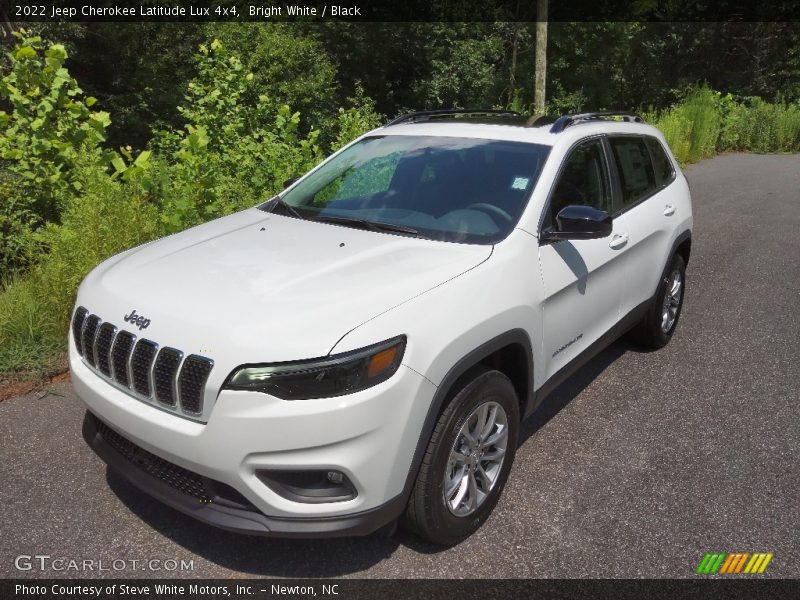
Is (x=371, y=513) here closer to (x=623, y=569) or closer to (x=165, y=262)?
(x=623, y=569)

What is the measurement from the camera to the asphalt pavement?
2.88 meters

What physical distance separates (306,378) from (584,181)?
7.30 feet

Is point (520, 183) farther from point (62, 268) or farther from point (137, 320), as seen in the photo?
point (62, 268)

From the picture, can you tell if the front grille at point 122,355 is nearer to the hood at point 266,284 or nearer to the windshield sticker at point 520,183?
the hood at point 266,284

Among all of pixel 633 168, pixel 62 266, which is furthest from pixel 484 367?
pixel 62 266

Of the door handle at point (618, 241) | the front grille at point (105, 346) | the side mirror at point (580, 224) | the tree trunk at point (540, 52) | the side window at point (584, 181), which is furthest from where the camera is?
the tree trunk at point (540, 52)

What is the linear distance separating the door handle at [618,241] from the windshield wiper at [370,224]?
4.14 feet

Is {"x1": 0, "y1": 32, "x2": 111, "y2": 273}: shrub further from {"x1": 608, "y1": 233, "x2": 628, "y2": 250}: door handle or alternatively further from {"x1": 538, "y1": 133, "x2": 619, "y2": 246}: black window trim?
{"x1": 608, "y1": 233, "x2": 628, "y2": 250}: door handle

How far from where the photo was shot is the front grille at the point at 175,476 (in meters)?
2.53

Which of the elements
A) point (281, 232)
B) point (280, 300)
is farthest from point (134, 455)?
point (281, 232)

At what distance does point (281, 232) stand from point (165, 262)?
2.11 feet

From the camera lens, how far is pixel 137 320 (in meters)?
2.66

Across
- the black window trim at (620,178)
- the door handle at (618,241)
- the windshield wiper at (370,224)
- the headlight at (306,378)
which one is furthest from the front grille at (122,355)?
the black window trim at (620,178)

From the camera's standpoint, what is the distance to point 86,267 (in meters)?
4.93
